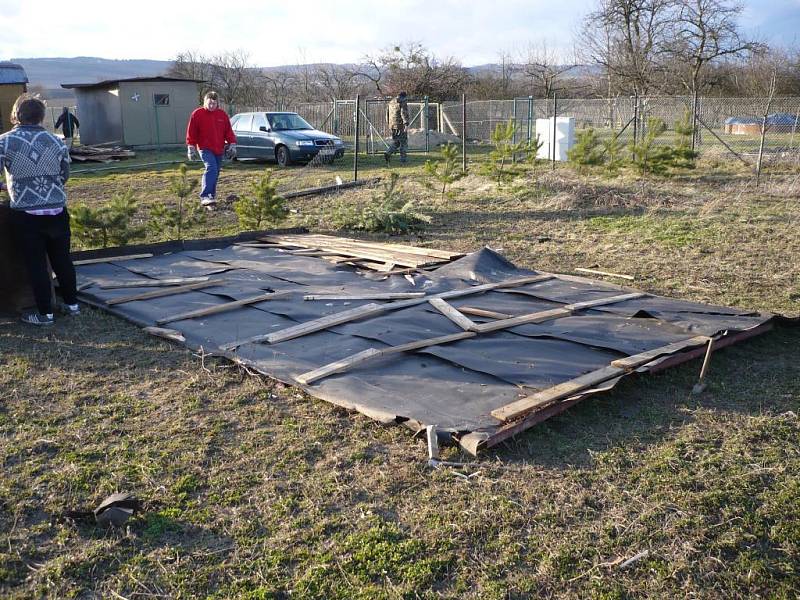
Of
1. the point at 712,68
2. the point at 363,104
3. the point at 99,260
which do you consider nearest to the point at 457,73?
the point at 363,104

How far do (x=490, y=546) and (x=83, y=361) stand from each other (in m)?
3.49

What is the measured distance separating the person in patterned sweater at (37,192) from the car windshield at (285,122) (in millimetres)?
15183

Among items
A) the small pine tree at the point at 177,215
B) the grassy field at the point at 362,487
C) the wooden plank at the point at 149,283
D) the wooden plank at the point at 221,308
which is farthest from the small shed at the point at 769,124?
the wooden plank at the point at 149,283

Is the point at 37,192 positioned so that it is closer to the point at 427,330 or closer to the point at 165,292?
the point at 165,292

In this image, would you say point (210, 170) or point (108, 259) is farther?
point (210, 170)

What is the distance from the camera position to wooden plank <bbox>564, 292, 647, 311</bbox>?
19.7 ft

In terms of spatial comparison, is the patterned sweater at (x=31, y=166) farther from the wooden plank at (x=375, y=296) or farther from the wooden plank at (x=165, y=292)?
the wooden plank at (x=375, y=296)

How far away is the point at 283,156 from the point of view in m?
20.4

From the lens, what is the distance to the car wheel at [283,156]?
66.5 ft

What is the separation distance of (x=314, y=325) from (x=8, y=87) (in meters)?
23.9

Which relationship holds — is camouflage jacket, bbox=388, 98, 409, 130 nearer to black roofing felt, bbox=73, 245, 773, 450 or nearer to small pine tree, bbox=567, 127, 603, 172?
small pine tree, bbox=567, 127, 603, 172

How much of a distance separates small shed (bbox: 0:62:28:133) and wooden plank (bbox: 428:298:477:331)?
2338 cm

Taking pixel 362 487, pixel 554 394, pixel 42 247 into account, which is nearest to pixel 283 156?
pixel 42 247

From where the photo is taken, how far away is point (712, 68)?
31109mm
